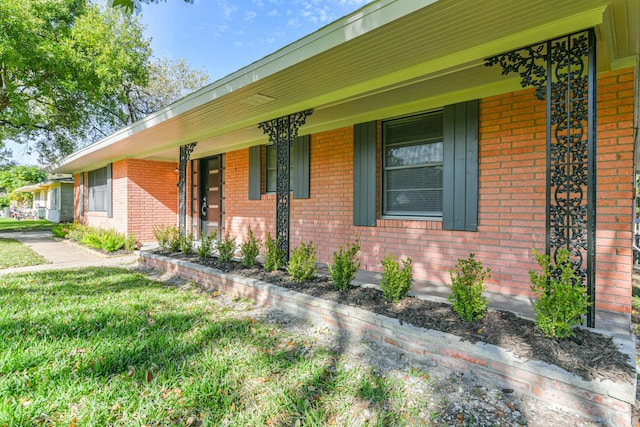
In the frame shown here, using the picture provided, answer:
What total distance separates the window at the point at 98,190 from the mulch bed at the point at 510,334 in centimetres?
963

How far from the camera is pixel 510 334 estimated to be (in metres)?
2.52

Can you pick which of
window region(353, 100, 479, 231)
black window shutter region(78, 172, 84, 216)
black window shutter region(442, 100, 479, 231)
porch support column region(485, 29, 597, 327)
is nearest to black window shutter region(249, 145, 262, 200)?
window region(353, 100, 479, 231)

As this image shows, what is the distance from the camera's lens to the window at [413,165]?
4516 millimetres

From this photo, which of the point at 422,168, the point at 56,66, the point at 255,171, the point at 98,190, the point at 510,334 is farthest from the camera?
the point at 98,190

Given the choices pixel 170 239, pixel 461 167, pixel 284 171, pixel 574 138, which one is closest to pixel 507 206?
pixel 461 167

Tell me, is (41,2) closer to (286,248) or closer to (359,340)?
(286,248)

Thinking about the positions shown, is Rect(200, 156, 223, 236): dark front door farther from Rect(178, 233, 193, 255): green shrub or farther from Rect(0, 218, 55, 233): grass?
Rect(0, 218, 55, 233): grass

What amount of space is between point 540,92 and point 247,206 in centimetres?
574

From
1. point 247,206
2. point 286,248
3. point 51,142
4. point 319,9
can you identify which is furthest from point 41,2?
point 286,248

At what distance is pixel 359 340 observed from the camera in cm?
303

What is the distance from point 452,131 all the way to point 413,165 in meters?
0.73

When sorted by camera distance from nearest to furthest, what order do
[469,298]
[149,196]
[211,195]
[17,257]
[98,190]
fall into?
[469,298], [17,257], [211,195], [149,196], [98,190]

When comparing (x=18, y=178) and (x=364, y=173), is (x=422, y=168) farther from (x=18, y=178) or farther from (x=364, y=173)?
(x=18, y=178)

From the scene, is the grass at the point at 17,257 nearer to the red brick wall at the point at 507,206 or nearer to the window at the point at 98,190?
the window at the point at 98,190
